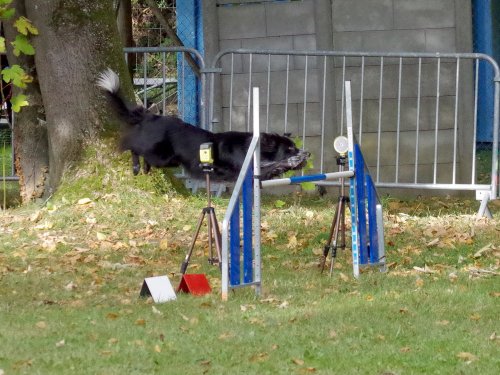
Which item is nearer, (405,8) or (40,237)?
(40,237)

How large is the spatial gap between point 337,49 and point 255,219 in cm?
603

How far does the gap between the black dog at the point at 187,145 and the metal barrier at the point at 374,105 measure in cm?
336

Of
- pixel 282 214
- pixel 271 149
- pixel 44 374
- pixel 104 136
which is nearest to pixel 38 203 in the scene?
pixel 104 136

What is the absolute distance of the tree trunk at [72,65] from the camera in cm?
1016

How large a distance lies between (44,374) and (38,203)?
18.6 feet

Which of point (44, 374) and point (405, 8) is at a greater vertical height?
point (405, 8)

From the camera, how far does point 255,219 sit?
685cm

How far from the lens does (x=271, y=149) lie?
8086 millimetres

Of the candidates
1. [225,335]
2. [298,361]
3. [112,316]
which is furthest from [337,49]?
[298,361]

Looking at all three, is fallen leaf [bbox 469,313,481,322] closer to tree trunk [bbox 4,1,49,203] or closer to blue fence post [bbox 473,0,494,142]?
tree trunk [bbox 4,1,49,203]

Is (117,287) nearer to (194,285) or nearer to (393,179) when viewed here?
(194,285)

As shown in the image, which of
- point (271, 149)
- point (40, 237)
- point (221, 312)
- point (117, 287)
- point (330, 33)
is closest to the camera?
point (221, 312)

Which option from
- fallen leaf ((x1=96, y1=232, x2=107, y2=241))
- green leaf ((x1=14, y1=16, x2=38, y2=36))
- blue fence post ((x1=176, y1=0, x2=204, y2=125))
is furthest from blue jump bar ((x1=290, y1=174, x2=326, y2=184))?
blue fence post ((x1=176, y1=0, x2=204, y2=125))

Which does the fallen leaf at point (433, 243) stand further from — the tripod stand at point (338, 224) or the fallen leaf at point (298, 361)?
the fallen leaf at point (298, 361)
